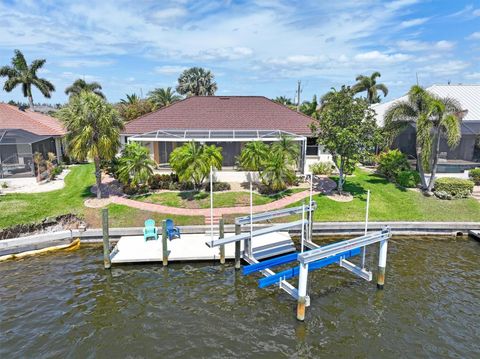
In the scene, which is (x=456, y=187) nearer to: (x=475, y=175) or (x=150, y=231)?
(x=475, y=175)

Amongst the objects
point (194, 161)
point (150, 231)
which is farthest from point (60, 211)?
point (194, 161)

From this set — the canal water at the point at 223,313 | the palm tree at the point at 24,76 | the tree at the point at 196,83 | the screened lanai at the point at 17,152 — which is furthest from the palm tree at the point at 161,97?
the canal water at the point at 223,313

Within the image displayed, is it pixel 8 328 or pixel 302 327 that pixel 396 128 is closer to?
pixel 302 327

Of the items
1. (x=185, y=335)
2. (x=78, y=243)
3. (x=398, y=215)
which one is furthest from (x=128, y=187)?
(x=398, y=215)

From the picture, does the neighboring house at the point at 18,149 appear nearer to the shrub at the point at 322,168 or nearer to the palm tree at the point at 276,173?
the palm tree at the point at 276,173

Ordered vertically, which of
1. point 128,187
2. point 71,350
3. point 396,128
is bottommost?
point 71,350

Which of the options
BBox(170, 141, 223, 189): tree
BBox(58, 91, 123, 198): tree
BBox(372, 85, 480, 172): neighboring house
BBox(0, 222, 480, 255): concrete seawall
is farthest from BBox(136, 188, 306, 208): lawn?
BBox(372, 85, 480, 172): neighboring house

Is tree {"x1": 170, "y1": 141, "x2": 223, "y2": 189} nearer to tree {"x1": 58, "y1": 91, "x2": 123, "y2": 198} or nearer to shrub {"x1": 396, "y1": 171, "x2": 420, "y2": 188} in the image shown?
tree {"x1": 58, "y1": 91, "x2": 123, "y2": 198}
